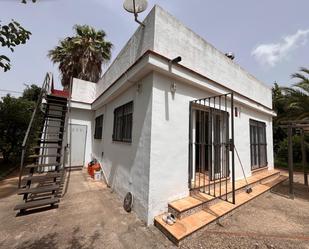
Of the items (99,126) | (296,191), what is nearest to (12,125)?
(99,126)

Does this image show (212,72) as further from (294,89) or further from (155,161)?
(294,89)

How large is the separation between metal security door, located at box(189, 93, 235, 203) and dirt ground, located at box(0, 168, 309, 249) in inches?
26.7

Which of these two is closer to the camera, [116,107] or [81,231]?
[81,231]

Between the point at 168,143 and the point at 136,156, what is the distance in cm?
88

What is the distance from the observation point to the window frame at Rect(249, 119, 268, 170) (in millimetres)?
6626

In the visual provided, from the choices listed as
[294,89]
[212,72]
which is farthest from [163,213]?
[294,89]

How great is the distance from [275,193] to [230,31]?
18.7ft

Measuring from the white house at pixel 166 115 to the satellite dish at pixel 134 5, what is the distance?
23 cm

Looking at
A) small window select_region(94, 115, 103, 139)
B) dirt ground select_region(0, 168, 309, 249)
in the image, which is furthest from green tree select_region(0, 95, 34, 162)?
dirt ground select_region(0, 168, 309, 249)

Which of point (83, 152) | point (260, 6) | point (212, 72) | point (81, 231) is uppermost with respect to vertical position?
point (260, 6)

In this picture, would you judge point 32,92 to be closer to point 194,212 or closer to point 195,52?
point 195,52

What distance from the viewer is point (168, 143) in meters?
3.65

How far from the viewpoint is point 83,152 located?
28.1 feet

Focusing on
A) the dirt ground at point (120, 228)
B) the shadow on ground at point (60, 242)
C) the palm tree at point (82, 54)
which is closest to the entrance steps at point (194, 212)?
the dirt ground at point (120, 228)
